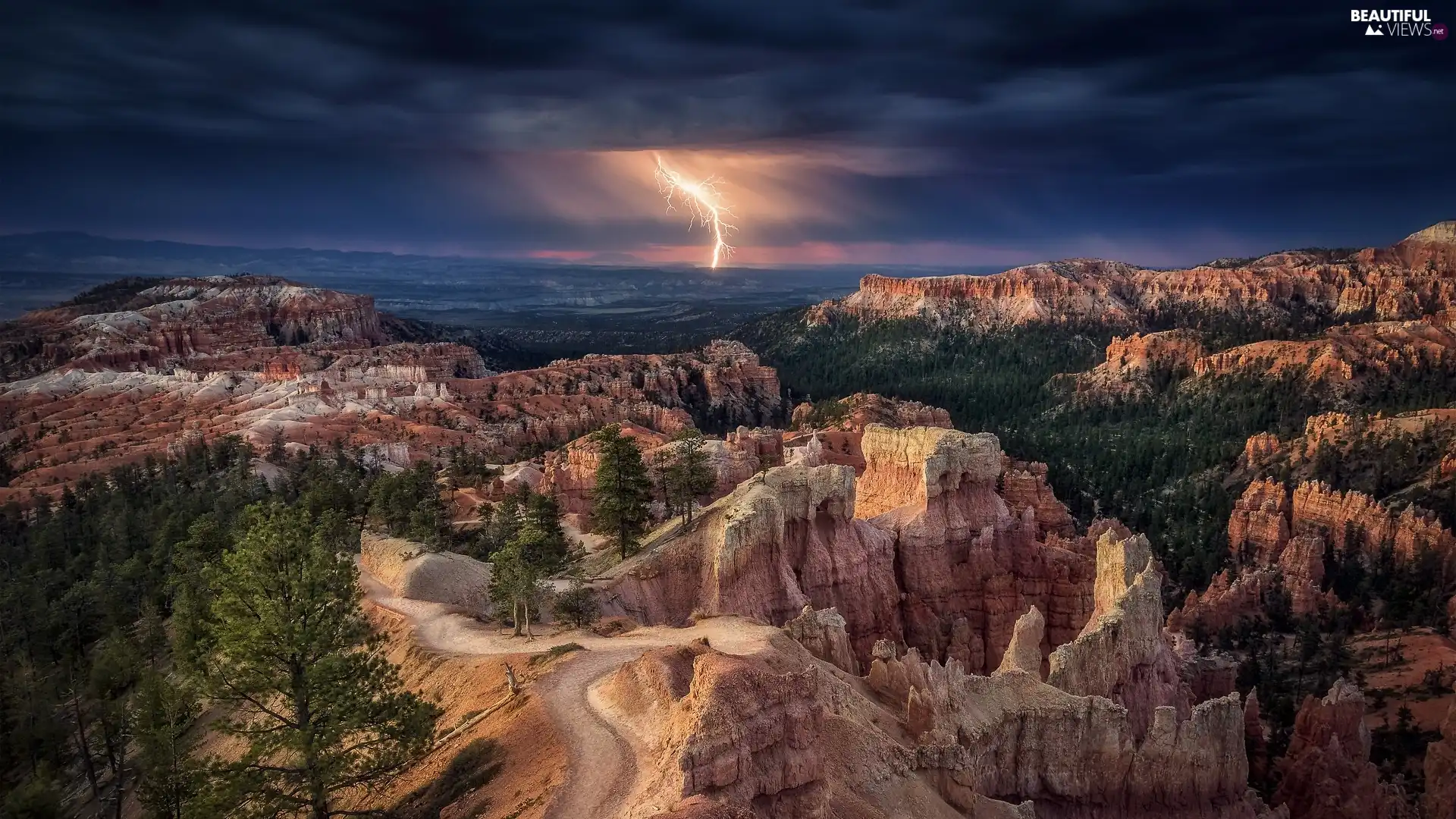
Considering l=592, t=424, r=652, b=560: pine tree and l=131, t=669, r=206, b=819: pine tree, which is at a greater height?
l=592, t=424, r=652, b=560: pine tree

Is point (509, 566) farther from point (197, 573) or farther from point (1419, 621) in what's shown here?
point (1419, 621)

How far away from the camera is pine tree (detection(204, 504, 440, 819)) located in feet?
56.4

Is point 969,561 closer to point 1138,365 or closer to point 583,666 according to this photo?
point 583,666

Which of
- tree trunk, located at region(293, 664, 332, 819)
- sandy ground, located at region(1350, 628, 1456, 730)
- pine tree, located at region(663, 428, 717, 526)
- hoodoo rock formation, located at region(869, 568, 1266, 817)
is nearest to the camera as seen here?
tree trunk, located at region(293, 664, 332, 819)

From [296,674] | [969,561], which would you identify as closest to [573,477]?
[969,561]

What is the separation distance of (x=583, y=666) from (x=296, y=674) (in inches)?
279

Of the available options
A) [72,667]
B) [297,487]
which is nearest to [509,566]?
[72,667]

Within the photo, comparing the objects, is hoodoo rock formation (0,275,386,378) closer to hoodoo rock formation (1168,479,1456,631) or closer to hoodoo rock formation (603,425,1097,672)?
hoodoo rock formation (603,425,1097,672)

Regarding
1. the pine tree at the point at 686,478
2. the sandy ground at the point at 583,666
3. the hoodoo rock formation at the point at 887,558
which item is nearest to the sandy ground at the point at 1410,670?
the hoodoo rock formation at the point at 887,558

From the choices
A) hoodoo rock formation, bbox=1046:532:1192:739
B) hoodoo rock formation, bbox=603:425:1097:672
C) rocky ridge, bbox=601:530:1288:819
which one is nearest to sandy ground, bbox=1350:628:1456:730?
hoodoo rock formation, bbox=603:425:1097:672

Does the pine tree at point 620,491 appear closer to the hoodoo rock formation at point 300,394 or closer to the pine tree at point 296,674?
the hoodoo rock formation at point 300,394

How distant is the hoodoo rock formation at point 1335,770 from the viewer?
27.6 m

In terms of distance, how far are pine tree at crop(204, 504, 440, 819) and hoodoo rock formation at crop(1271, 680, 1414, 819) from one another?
27.5 meters

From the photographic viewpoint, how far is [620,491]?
121 ft
